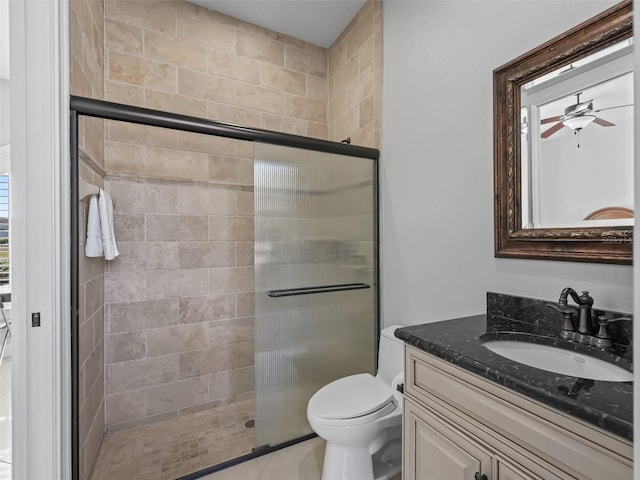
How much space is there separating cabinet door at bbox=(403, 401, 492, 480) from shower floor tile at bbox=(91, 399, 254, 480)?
3.91ft

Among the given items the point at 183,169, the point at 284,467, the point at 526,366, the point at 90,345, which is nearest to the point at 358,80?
the point at 183,169

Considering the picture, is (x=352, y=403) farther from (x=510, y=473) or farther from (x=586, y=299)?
(x=586, y=299)

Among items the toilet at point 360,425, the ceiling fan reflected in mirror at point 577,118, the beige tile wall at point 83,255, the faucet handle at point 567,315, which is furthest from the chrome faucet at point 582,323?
the beige tile wall at point 83,255

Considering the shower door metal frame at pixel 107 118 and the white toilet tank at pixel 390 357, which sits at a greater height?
the shower door metal frame at pixel 107 118

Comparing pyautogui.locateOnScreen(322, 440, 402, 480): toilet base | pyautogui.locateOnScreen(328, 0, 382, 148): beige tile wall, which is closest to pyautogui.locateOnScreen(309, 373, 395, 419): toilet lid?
pyautogui.locateOnScreen(322, 440, 402, 480): toilet base

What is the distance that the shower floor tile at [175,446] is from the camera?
1.70 meters

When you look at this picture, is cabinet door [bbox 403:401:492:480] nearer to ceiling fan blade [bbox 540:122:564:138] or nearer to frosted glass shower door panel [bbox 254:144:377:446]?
frosted glass shower door panel [bbox 254:144:377:446]

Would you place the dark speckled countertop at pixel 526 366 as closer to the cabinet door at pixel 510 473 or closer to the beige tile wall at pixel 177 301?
the cabinet door at pixel 510 473

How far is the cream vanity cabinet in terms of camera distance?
2.10ft

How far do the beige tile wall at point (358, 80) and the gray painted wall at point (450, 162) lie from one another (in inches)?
2.9

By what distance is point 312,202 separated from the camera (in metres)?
1.87

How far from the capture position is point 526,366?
0.81 meters

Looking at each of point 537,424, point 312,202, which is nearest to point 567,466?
point 537,424

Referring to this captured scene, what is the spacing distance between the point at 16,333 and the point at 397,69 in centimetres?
226
